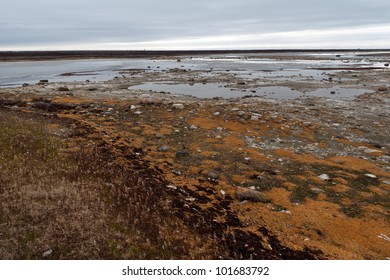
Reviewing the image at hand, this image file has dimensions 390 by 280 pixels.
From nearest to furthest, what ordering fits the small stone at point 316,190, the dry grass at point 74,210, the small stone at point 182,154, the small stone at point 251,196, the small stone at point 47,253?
1. the small stone at point 47,253
2. the dry grass at point 74,210
3. the small stone at point 251,196
4. the small stone at point 316,190
5. the small stone at point 182,154

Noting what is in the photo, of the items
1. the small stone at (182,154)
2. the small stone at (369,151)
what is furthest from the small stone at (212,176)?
the small stone at (369,151)

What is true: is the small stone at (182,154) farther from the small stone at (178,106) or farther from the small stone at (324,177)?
the small stone at (178,106)

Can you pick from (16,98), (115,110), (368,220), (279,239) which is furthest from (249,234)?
(16,98)

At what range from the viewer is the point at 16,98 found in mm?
21156

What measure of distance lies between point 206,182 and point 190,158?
6.37 ft

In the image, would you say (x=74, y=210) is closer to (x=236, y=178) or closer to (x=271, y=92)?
(x=236, y=178)

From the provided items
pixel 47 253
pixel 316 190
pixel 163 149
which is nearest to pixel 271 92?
pixel 163 149

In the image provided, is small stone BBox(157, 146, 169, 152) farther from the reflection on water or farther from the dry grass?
the reflection on water

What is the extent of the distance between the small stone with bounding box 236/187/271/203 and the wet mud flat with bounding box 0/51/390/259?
0.03 meters

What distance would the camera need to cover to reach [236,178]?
891cm

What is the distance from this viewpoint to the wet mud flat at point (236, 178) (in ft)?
19.4

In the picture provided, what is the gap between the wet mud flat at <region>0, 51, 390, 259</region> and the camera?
592 centimetres

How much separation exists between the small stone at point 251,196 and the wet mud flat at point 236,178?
32 mm

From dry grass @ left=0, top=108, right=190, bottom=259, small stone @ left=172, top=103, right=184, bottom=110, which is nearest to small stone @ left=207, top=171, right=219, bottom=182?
dry grass @ left=0, top=108, right=190, bottom=259
